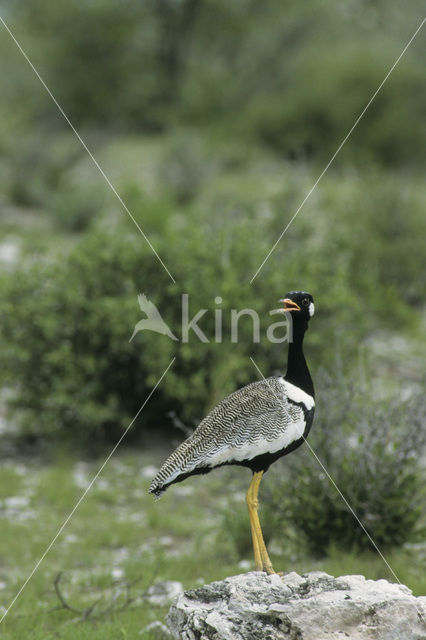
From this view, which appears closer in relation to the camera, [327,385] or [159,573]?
[159,573]

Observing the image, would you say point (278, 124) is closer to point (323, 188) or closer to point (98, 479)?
point (323, 188)

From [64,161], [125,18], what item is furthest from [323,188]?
[125,18]

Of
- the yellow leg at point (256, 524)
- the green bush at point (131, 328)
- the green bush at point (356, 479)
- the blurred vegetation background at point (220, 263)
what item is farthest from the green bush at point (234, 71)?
the yellow leg at point (256, 524)

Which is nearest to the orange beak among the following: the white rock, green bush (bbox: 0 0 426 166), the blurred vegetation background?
the white rock

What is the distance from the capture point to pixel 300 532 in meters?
4.71

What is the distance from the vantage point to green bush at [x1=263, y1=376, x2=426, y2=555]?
14.6 ft

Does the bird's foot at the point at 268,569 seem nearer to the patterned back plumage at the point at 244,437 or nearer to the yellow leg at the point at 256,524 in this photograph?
the yellow leg at the point at 256,524

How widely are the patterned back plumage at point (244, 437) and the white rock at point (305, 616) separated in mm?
452

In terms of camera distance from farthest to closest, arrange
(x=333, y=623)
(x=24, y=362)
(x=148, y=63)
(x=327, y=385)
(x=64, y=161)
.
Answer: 1. (x=148, y=63)
2. (x=64, y=161)
3. (x=24, y=362)
4. (x=327, y=385)
5. (x=333, y=623)

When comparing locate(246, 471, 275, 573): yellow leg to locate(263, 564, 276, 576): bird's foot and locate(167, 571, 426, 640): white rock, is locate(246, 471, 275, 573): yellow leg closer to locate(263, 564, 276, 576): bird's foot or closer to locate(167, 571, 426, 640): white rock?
locate(263, 564, 276, 576): bird's foot

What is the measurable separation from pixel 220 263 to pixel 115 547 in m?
2.74

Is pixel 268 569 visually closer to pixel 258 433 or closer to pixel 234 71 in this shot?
pixel 258 433

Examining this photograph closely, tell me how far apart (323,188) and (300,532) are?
13.8 m

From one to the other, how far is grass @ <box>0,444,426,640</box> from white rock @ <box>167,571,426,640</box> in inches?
32.5
